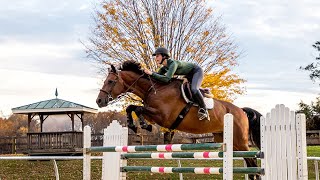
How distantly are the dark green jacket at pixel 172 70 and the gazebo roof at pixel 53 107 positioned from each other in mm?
19145

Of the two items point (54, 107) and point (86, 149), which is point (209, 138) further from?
point (86, 149)

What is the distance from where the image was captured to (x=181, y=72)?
32.5ft

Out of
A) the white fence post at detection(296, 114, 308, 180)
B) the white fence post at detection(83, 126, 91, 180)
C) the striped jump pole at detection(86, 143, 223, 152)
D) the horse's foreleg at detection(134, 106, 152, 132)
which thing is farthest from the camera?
the white fence post at detection(83, 126, 91, 180)

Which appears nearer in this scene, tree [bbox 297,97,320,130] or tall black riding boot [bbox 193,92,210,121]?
tall black riding boot [bbox 193,92,210,121]

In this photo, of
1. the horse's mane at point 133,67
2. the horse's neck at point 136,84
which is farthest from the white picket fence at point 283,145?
the horse's neck at point 136,84

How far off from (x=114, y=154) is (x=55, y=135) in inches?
771

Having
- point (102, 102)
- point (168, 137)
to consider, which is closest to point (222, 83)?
point (168, 137)

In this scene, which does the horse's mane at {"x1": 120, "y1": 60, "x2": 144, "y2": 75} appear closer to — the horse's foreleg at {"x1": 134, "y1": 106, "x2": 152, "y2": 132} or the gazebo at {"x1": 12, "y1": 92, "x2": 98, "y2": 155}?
the horse's foreleg at {"x1": 134, "y1": 106, "x2": 152, "y2": 132}

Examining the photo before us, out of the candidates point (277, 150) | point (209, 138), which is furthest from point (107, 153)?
point (209, 138)

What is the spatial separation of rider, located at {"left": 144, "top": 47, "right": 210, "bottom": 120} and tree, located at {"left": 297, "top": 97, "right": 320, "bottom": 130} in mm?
31146

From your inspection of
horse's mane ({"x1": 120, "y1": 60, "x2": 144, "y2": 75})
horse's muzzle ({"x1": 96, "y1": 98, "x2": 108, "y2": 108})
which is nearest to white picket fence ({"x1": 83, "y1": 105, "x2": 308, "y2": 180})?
horse's muzzle ({"x1": 96, "y1": 98, "x2": 108, "y2": 108})

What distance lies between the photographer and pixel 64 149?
27.9 m

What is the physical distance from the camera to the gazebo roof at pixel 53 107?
94.0 feet

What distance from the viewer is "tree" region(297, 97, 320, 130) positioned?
39.7 metres
